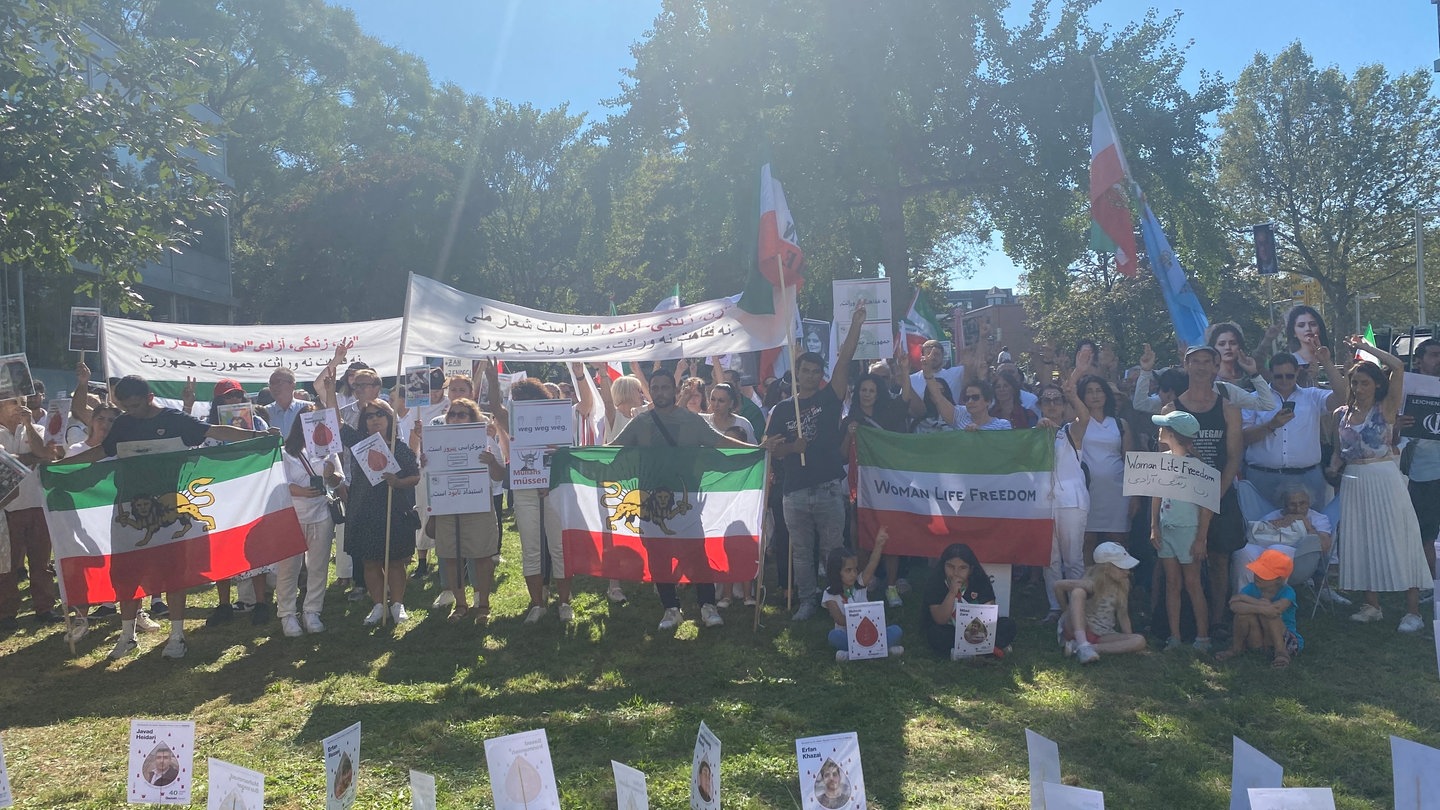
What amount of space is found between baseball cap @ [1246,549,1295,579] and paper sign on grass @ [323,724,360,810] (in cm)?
566

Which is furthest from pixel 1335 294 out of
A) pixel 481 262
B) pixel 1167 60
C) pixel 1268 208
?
pixel 481 262

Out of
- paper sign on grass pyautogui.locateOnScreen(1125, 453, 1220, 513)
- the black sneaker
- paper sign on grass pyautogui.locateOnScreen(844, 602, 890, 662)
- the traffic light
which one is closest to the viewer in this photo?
paper sign on grass pyautogui.locateOnScreen(844, 602, 890, 662)

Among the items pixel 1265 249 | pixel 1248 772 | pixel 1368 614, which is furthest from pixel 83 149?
pixel 1265 249

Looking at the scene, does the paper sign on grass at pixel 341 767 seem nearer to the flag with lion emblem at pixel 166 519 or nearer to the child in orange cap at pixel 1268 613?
the flag with lion emblem at pixel 166 519

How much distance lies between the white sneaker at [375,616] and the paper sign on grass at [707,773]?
5387 mm

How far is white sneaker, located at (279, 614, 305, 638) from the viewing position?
834 centimetres

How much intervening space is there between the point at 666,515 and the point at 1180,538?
366 centimetres

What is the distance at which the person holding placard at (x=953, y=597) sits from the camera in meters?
7.28

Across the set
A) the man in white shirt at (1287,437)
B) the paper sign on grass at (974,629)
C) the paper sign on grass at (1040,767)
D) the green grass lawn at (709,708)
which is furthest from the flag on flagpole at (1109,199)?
the paper sign on grass at (1040,767)

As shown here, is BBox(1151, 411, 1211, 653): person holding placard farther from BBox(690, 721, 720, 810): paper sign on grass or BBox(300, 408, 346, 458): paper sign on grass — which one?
BBox(300, 408, 346, 458): paper sign on grass

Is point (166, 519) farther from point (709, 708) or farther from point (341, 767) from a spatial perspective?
point (341, 767)

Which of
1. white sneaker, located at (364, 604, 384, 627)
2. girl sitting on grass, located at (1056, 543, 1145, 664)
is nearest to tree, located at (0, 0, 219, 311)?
white sneaker, located at (364, 604, 384, 627)

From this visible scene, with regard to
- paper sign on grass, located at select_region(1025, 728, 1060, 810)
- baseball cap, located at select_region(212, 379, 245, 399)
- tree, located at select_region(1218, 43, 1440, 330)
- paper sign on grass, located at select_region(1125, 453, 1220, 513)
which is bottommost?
paper sign on grass, located at select_region(1025, 728, 1060, 810)

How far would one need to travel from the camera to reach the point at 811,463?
838 centimetres
